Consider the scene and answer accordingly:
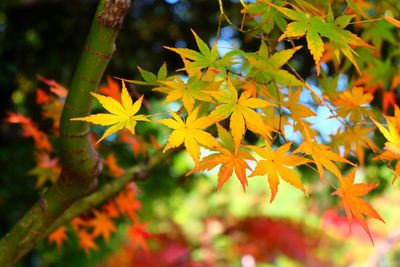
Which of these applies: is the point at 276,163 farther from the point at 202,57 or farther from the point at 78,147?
the point at 78,147

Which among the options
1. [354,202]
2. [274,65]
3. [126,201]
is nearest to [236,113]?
[274,65]

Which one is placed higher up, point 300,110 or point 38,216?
point 300,110

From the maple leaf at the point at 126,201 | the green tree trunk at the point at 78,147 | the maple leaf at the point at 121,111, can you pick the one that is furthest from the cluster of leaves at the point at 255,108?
the maple leaf at the point at 126,201

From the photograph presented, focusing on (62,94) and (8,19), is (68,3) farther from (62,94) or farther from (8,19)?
(62,94)

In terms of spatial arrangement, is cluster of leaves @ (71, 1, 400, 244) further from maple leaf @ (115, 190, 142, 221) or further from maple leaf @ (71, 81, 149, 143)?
maple leaf @ (115, 190, 142, 221)

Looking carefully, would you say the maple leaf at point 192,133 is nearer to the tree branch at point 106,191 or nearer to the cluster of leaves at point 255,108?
the cluster of leaves at point 255,108

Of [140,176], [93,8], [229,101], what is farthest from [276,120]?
[93,8]
